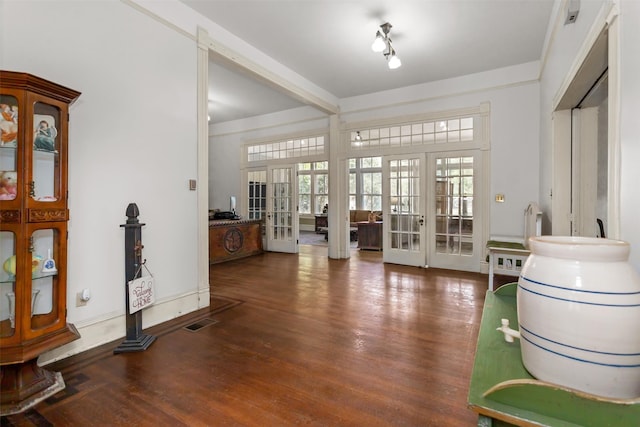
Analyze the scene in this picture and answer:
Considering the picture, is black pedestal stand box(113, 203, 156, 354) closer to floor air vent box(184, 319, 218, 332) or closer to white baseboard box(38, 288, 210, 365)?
white baseboard box(38, 288, 210, 365)

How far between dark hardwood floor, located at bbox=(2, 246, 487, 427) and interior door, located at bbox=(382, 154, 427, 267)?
1843mm

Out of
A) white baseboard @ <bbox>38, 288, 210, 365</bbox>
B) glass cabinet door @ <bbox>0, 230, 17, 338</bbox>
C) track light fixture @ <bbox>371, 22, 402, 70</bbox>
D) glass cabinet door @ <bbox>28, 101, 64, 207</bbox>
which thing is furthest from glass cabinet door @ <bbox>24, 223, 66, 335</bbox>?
track light fixture @ <bbox>371, 22, 402, 70</bbox>

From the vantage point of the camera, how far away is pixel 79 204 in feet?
8.29

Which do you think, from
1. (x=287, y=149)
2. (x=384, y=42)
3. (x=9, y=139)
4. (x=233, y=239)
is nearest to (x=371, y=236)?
(x=287, y=149)

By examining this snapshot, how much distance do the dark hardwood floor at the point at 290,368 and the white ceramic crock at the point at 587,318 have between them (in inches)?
46.4

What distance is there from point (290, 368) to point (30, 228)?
190 centimetres

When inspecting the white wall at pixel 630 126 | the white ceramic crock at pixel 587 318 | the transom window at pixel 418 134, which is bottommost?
the white ceramic crock at pixel 587 318

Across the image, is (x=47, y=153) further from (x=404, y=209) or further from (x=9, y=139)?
(x=404, y=209)

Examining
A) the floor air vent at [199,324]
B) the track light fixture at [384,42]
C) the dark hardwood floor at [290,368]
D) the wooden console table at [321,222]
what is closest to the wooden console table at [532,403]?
the dark hardwood floor at [290,368]

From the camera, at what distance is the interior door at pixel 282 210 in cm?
730

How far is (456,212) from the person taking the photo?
5.46 meters

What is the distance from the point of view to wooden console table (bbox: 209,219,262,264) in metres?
6.03

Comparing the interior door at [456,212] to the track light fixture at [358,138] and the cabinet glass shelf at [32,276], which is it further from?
the cabinet glass shelf at [32,276]

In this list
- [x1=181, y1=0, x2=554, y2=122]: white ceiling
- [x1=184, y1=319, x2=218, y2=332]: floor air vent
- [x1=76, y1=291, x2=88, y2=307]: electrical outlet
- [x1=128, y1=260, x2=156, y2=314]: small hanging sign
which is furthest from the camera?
[x1=181, y1=0, x2=554, y2=122]: white ceiling
